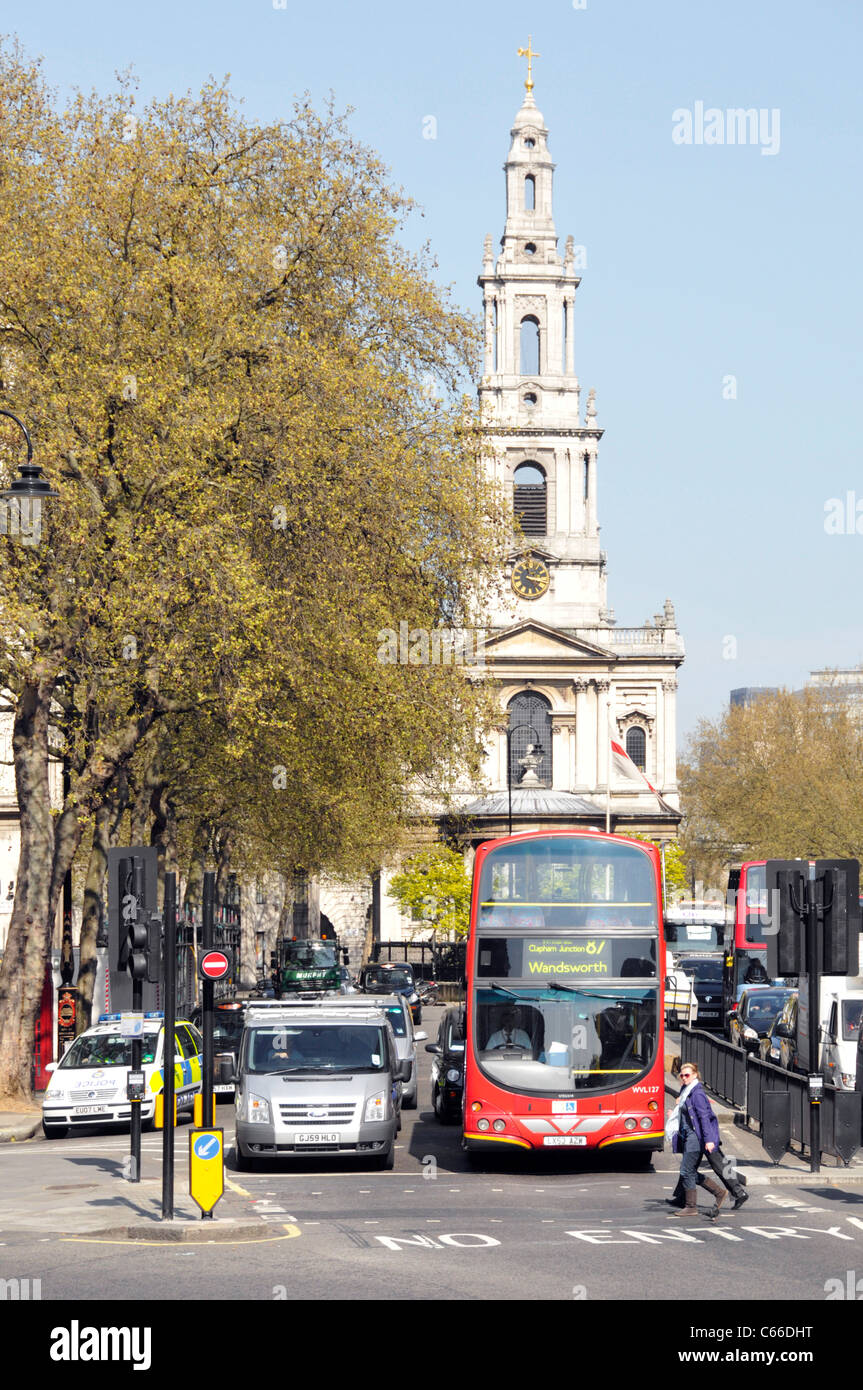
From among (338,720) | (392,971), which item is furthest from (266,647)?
(392,971)

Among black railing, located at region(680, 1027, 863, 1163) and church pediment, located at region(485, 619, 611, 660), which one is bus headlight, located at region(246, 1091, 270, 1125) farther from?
church pediment, located at region(485, 619, 611, 660)

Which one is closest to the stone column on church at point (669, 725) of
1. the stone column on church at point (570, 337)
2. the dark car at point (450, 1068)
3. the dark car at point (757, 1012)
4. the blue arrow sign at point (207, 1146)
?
the stone column on church at point (570, 337)

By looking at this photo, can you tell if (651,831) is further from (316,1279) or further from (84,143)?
(316,1279)

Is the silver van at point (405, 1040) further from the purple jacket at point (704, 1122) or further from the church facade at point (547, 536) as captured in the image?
the church facade at point (547, 536)

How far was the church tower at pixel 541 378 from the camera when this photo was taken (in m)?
102

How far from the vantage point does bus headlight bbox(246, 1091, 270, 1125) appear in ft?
69.8

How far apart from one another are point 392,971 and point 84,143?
3667cm

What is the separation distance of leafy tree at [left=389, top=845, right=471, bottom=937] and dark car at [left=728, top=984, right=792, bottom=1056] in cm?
4450

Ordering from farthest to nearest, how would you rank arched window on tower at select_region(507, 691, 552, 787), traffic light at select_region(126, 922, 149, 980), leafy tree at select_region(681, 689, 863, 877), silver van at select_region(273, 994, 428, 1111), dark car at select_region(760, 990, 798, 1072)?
arched window on tower at select_region(507, 691, 552, 787) → leafy tree at select_region(681, 689, 863, 877) → silver van at select_region(273, 994, 428, 1111) → dark car at select_region(760, 990, 798, 1072) → traffic light at select_region(126, 922, 149, 980)

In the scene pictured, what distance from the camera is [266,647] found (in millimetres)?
30094

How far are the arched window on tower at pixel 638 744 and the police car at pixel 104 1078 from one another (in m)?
80.5

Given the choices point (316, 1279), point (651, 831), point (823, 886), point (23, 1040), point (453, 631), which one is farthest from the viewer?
point (651, 831)

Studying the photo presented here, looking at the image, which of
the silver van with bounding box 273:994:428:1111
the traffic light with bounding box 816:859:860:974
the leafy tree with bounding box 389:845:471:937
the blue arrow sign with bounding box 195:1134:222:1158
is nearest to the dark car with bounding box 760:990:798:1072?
the silver van with bounding box 273:994:428:1111

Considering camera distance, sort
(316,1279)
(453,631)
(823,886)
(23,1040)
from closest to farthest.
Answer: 1. (316,1279)
2. (823,886)
3. (23,1040)
4. (453,631)
